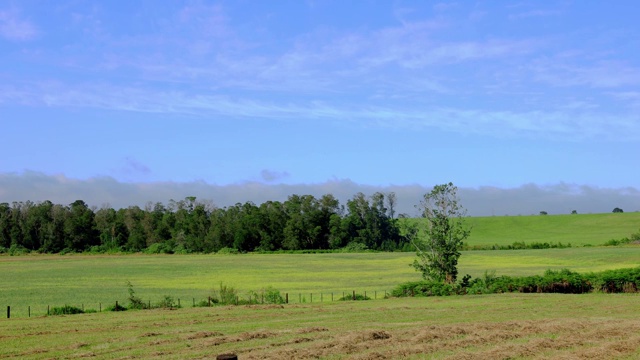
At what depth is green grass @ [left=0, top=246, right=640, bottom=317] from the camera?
5638cm

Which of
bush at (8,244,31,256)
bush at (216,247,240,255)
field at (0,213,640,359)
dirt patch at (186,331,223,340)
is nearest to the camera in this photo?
field at (0,213,640,359)

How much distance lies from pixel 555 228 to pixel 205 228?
8168 centimetres

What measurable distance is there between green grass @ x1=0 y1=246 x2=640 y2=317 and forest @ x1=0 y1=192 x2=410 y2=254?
112 feet

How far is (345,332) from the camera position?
25.1 m

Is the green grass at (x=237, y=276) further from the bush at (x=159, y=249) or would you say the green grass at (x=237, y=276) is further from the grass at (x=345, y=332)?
the bush at (x=159, y=249)

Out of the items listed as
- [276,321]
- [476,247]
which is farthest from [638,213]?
[276,321]

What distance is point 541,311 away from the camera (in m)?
33.5

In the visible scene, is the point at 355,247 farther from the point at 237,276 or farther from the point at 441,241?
the point at 441,241

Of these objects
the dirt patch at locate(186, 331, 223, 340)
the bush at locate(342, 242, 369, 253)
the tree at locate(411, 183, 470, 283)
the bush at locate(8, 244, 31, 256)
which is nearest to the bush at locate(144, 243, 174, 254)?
the bush at locate(8, 244, 31, 256)

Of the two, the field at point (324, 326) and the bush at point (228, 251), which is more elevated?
the bush at point (228, 251)

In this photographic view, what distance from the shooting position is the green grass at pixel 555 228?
146750mm

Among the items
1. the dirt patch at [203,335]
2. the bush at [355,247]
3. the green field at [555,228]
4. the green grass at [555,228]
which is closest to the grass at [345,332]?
the dirt patch at [203,335]

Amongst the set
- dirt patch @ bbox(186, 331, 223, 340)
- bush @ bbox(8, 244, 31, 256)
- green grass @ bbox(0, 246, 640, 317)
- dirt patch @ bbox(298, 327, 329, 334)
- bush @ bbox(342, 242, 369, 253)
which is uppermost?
bush @ bbox(8, 244, 31, 256)

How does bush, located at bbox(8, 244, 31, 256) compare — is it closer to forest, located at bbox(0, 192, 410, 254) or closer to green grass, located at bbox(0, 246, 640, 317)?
forest, located at bbox(0, 192, 410, 254)
